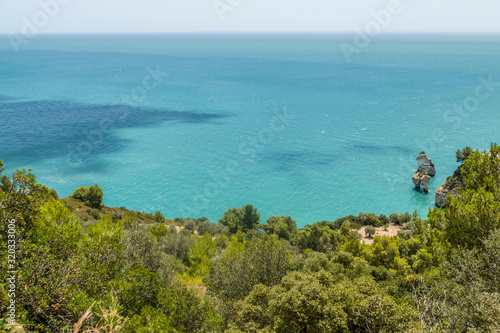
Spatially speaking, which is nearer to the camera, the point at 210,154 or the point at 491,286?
the point at 491,286

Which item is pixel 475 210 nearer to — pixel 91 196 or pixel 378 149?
pixel 91 196

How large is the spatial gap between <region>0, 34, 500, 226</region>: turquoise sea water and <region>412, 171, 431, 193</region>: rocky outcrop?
1798 mm

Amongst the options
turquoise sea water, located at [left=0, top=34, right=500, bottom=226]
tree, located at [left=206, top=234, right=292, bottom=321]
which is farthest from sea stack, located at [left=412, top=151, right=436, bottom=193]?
tree, located at [left=206, top=234, right=292, bottom=321]

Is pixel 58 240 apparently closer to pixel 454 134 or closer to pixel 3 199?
pixel 3 199

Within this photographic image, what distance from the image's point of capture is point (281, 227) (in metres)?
46.3

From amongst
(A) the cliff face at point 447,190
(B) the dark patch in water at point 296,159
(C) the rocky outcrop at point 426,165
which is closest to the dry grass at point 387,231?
(A) the cliff face at point 447,190

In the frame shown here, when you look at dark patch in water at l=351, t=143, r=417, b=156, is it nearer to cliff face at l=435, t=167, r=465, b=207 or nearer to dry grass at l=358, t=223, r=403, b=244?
cliff face at l=435, t=167, r=465, b=207

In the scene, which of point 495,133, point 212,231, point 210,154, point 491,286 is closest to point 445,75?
point 495,133

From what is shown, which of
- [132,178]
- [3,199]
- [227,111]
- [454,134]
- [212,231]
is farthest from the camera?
[227,111]

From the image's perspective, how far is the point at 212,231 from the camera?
1791 inches

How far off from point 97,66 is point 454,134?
200 meters

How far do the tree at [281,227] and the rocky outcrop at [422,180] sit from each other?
29750 millimetres

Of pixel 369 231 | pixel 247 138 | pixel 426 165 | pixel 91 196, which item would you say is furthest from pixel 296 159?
pixel 91 196

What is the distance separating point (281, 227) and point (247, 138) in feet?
144
